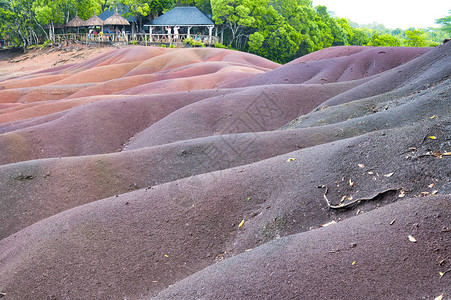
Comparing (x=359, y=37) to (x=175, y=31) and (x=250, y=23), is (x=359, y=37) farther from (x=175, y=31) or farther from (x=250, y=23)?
(x=175, y=31)

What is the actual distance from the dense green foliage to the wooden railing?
2.11m

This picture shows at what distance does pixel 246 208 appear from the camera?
7609 mm

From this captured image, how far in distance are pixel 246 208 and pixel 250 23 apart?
138ft

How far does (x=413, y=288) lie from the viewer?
4.05 meters

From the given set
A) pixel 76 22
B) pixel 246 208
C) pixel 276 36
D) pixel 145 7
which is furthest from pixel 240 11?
pixel 246 208

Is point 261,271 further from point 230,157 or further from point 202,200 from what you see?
point 230,157

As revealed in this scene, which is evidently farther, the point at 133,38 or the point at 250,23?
the point at 133,38

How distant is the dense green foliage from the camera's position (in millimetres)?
47531

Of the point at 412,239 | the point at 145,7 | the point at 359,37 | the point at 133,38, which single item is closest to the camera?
the point at 412,239

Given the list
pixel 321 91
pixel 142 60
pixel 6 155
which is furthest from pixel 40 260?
pixel 142 60

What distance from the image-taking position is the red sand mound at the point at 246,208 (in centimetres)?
462

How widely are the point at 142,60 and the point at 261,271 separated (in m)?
38.9

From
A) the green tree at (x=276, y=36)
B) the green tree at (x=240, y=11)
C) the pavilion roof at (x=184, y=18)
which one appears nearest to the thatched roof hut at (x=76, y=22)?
the pavilion roof at (x=184, y=18)

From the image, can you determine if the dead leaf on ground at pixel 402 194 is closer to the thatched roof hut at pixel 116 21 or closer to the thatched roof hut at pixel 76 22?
the thatched roof hut at pixel 116 21
